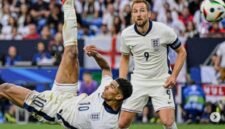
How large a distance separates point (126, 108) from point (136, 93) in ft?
0.93

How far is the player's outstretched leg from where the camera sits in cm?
1156

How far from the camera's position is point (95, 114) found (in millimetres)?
10930

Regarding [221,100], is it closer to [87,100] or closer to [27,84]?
[27,84]

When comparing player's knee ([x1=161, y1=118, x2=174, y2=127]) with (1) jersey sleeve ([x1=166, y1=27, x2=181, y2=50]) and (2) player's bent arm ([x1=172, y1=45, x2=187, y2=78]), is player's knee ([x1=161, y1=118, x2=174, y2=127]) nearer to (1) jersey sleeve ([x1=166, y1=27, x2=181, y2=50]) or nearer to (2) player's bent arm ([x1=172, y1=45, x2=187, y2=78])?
(2) player's bent arm ([x1=172, y1=45, x2=187, y2=78])

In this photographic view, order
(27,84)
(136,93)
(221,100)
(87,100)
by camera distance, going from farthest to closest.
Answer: (27,84), (221,100), (136,93), (87,100)

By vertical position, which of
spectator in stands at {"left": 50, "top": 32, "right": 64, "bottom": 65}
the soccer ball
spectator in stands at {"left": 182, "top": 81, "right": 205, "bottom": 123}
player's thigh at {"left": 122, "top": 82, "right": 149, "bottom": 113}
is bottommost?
spectator in stands at {"left": 182, "top": 81, "right": 205, "bottom": 123}

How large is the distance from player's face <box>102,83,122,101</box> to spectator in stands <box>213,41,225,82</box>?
10231 mm

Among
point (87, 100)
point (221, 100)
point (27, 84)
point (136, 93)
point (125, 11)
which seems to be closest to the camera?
point (87, 100)

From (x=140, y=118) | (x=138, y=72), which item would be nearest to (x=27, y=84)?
(x=140, y=118)

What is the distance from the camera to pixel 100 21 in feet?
81.9

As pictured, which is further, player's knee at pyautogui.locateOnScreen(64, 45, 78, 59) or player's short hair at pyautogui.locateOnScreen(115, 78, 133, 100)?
player's knee at pyautogui.locateOnScreen(64, 45, 78, 59)

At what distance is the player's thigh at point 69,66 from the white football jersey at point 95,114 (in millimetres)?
472

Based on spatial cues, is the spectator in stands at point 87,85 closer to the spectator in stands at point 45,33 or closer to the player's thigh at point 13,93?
the spectator in stands at point 45,33

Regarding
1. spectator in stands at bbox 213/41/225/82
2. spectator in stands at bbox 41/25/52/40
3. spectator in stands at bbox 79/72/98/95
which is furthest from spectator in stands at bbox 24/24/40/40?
spectator in stands at bbox 213/41/225/82
